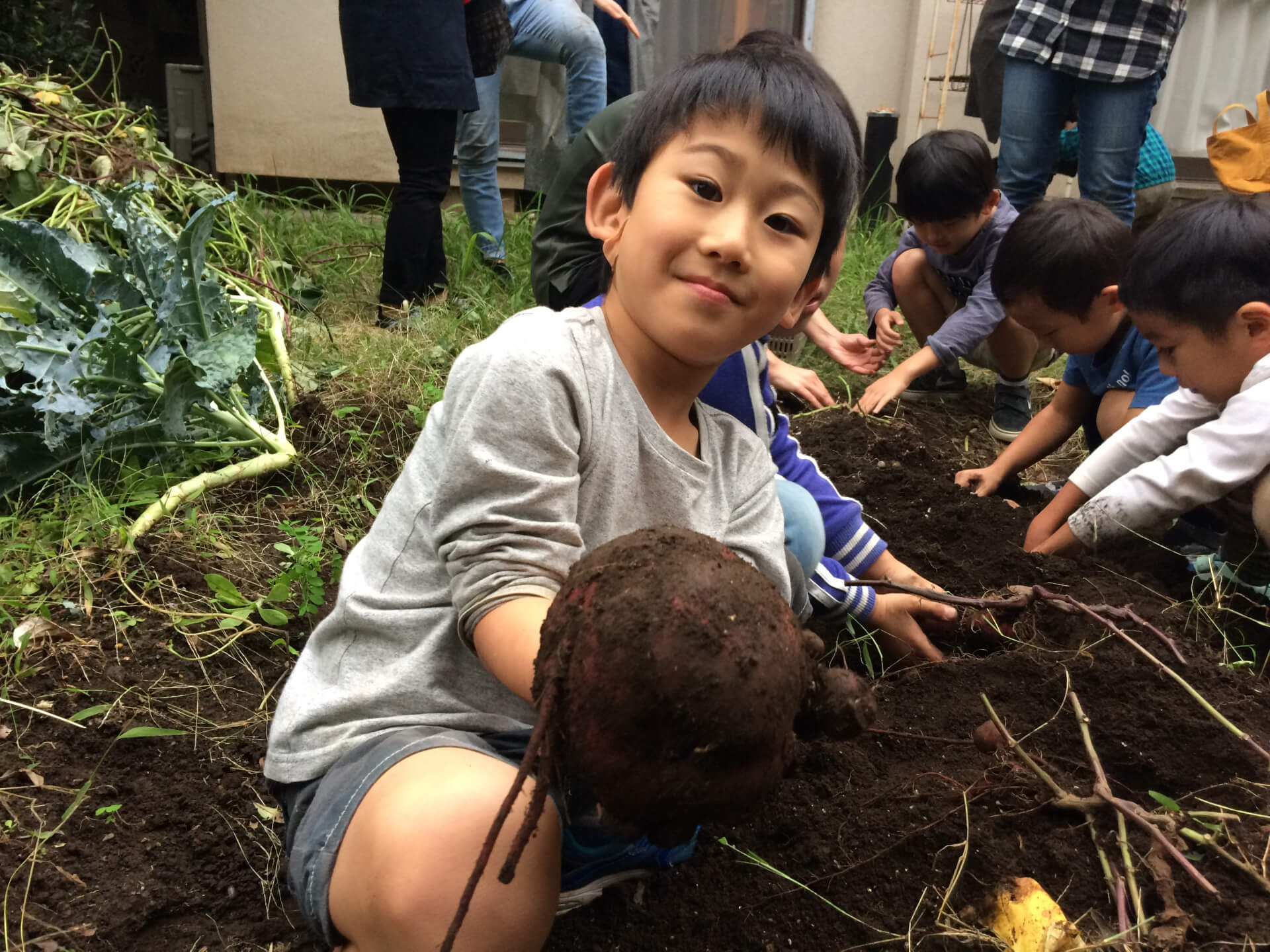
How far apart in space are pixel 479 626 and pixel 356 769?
9.7 inches

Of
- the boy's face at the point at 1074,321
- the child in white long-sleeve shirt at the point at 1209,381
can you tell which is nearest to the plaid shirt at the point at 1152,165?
the boy's face at the point at 1074,321

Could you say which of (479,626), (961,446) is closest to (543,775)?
(479,626)

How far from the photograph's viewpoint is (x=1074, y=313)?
2.88 m

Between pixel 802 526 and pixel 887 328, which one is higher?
pixel 802 526

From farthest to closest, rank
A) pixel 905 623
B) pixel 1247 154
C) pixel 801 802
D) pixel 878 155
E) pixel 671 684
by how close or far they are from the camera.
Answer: pixel 878 155, pixel 1247 154, pixel 905 623, pixel 801 802, pixel 671 684

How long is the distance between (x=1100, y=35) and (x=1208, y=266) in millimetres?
1574

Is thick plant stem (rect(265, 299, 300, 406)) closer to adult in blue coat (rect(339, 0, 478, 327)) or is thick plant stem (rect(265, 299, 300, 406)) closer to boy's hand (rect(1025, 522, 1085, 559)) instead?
adult in blue coat (rect(339, 0, 478, 327))

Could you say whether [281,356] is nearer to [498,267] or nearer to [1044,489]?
[498,267]

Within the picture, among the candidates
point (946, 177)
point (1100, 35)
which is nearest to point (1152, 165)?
point (1100, 35)

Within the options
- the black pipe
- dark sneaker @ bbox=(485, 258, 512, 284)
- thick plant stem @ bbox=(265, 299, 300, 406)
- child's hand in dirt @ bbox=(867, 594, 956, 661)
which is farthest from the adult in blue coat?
the black pipe

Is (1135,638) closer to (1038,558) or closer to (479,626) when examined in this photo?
(1038,558)

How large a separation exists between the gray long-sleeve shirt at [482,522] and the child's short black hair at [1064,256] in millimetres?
1878

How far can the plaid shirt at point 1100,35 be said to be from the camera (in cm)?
336

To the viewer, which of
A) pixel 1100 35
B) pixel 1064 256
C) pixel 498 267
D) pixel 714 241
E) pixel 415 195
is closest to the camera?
pixel 714 241
